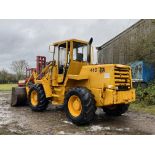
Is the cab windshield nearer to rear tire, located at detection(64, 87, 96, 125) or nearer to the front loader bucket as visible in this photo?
rear tire, located at detection(64, 87, 96, 125)

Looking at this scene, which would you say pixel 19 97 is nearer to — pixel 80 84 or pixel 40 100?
pixel 40 100

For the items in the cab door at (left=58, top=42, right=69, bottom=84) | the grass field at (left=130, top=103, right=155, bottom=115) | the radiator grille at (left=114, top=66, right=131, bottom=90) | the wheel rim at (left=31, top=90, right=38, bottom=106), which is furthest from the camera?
the wheel rim at (left=31, top=90, right=38, bottom=106)

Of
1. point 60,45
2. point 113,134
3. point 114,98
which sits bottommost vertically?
point 113,134

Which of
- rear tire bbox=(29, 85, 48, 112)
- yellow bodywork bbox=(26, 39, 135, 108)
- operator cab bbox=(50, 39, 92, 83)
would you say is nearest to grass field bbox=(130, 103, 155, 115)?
yellow bodywork bbox=(26, 39, 135, 108)

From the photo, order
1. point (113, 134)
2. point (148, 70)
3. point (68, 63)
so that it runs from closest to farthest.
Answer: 1. point (113, 134)
2. point (68, 63)
3. point (148, 70)

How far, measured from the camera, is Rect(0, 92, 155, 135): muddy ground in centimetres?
705

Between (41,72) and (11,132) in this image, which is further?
(41,72)

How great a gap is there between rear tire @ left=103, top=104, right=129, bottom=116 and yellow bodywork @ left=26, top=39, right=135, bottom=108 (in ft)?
2.58

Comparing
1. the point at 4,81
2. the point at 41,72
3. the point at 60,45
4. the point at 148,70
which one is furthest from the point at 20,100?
the point at 4,81

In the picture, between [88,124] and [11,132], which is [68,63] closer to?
[88,124]

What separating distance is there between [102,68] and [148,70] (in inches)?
284

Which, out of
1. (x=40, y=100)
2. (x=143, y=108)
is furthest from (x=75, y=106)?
(x=143, y=108)

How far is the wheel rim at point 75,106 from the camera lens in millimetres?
7996

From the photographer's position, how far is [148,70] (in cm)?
1441
